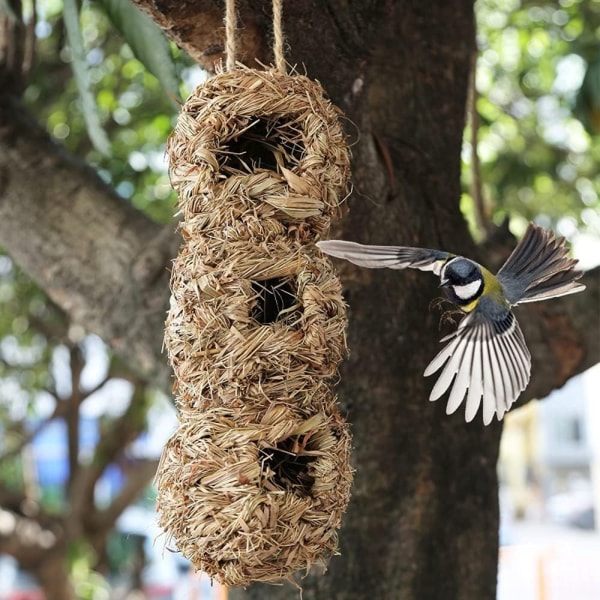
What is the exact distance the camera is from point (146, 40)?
157cm

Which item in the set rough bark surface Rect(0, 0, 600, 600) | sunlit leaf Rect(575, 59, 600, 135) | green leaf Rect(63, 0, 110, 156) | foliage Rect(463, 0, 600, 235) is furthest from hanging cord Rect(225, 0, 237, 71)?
foliage Rect(463, 0, 600, 235)

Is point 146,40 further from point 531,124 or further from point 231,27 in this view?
point 531,124

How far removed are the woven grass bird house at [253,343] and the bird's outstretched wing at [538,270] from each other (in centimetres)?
22

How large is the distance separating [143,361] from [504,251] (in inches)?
32.7

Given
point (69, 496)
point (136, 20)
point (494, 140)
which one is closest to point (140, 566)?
point (69, 496)

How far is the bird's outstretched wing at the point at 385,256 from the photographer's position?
959mm

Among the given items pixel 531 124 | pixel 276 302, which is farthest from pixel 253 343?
pixel 531 124

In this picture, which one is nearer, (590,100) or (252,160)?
(252,160)

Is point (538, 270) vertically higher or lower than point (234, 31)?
lower

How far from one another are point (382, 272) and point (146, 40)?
23.8 inches

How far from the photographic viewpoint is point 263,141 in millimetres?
1171

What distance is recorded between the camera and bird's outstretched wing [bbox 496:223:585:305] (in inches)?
40.8

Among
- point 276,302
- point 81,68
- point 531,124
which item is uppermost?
point 81,68

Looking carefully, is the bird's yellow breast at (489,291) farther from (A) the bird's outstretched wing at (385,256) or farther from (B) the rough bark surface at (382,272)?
(B) the rough bark surface at (382,272)
